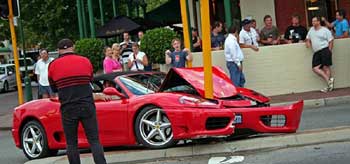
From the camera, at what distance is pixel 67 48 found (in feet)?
25.7

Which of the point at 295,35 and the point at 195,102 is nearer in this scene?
the point at 195,102

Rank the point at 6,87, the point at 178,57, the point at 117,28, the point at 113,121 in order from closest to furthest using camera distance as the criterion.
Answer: the point at 113,121, the point at 178,57, the point at 117,28, the point at 6,87

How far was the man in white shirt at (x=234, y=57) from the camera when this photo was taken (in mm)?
15023

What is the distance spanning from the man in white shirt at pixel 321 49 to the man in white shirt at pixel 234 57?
1830mm

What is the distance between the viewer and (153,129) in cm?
913

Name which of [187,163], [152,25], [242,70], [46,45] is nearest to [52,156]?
[187,163]

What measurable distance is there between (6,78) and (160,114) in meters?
31.2

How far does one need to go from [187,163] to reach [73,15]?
30.1m

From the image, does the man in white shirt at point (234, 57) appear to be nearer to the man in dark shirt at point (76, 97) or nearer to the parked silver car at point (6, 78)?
the man in dark shirt at point (76, 97)

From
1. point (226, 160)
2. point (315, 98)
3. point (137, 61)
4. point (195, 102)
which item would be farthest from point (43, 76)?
point (226, 160)

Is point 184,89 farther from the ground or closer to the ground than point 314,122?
farther from the ground

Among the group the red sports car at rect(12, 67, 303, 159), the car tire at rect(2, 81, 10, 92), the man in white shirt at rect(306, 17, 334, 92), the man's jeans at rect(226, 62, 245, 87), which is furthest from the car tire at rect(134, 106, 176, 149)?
the car tire at rect(2, 81, 10, 92)

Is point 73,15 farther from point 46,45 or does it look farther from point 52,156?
point 52,156

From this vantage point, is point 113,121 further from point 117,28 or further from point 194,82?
point 117,28
